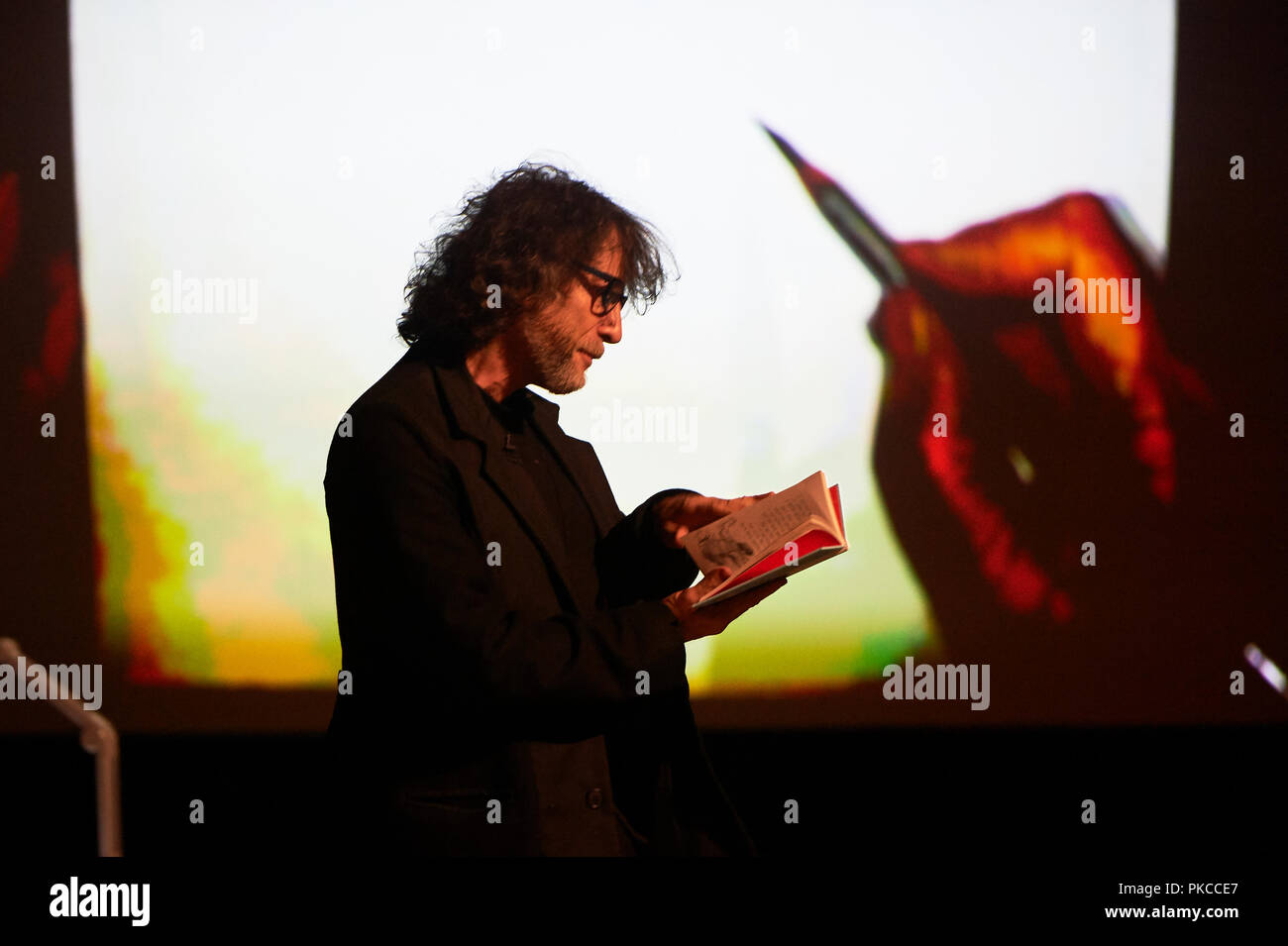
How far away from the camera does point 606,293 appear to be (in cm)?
184

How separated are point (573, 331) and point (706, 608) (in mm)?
542

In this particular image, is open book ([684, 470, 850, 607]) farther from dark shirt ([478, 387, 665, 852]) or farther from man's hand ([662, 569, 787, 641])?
dark shirt ([478, 387, 665, 852])

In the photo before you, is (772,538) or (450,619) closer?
(450,619)

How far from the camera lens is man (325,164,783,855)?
1420 millimetres

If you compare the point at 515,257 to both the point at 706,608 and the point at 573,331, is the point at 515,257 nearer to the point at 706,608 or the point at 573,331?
the point at 573,331

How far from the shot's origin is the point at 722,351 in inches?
134

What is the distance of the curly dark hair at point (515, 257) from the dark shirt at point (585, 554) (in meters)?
0.14

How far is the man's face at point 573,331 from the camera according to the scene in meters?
1.76

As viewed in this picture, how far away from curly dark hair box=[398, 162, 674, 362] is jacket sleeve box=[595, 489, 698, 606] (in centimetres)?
39
